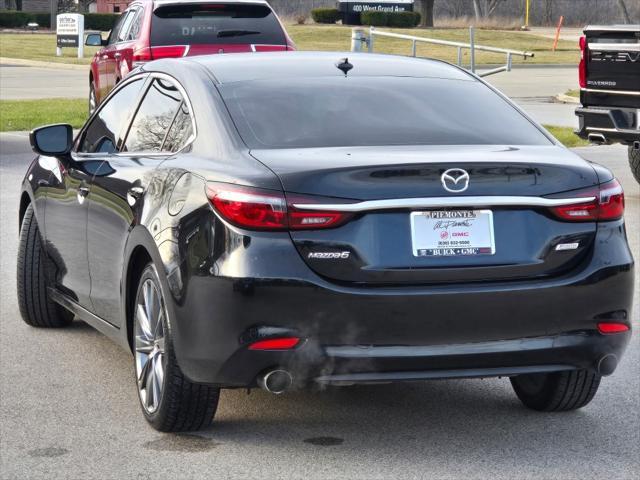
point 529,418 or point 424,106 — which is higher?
point 424,106

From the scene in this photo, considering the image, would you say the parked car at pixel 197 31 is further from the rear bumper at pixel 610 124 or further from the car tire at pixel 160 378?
the car tire at pixel 160 378

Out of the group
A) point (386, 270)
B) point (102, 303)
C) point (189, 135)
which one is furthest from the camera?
point (102, 303)

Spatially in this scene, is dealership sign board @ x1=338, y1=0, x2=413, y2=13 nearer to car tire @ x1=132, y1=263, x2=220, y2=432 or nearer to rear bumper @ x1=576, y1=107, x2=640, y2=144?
rear bumper @ x1=576, y1=107, x2=640, y2=144

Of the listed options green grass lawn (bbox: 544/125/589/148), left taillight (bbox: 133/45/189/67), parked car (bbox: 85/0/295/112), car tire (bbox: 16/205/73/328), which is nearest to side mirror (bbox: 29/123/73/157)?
car tire (bbox: 16/205/73/328)

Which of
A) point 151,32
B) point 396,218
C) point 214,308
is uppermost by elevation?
point 396,218

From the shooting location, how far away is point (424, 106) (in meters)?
6.06

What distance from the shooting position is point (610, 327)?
5426 mm

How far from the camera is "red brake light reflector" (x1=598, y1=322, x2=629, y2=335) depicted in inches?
213

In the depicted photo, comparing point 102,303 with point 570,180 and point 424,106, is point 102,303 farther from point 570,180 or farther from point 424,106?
point 570,180

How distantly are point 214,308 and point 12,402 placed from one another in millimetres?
1479

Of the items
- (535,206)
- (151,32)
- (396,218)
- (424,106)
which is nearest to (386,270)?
(396,218)

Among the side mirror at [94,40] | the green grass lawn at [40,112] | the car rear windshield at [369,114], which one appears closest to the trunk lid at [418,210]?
the car rear windshield at [369,114]

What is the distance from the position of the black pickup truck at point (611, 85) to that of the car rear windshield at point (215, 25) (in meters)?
4.51

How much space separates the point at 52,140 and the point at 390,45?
4710cm
